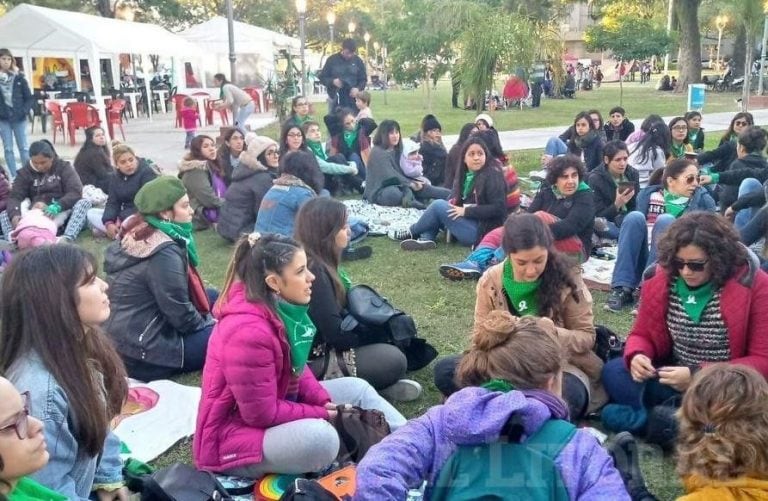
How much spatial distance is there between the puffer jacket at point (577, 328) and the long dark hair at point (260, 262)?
1.20 meters

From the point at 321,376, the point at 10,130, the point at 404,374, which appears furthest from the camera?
the point at 10,130

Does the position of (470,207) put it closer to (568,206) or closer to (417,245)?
(417,245)

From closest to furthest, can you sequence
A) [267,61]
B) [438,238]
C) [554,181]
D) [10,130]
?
[554,181] → [438,238] → [10,130] → [267,61]

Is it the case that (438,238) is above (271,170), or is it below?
below

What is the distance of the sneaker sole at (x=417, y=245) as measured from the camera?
296 inches

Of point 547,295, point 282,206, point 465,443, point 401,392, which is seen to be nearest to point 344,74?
point 282,206

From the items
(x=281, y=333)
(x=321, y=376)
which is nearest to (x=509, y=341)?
(x=281, y=333)

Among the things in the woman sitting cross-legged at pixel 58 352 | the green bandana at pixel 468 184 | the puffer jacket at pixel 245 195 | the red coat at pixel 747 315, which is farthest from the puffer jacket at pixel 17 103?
the red coat at pixel 747 315

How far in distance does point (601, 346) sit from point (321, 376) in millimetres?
1555

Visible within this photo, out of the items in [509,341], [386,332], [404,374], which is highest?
[509,341]

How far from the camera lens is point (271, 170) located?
8.02 m

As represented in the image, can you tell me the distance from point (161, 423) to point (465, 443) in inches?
103

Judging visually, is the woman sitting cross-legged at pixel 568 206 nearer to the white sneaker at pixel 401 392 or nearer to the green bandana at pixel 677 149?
the white sneaker at pixel 401 392

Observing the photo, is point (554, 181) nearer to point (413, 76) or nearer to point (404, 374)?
point (404, 374)
